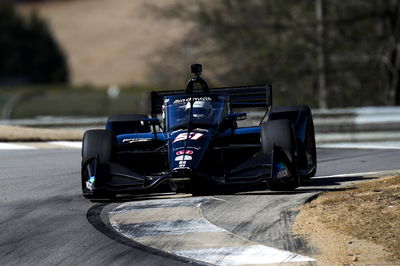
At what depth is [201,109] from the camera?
10.3 meters

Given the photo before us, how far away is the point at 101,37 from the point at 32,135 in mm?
69742

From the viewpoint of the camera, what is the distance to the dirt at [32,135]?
55.0 feet

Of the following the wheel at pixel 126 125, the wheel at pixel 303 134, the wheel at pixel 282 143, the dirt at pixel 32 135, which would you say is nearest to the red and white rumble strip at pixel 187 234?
the wheel at pixel 282 143

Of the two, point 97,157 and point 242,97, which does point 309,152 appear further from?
point 97,157

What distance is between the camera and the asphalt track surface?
6.85 meters

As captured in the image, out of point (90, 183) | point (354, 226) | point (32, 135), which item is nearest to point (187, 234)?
point (354, 226)

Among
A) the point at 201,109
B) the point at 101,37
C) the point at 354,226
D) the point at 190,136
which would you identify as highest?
the point at 101,37

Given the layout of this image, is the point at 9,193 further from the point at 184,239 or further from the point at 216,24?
the point at 216,24

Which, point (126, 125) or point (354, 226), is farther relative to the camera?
point (126, 125)

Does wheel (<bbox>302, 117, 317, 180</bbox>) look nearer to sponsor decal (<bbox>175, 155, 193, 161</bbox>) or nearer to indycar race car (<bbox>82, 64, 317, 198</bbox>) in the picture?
indycar race car (<bbox>82, 64, 317, 198</bbox>)

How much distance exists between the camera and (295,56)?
26328mm

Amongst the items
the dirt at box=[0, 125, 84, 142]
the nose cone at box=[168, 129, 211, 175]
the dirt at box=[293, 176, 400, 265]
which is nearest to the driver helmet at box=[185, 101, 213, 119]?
the nose cone at box=[168, 129, 211, 175]

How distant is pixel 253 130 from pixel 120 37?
75.7 meters

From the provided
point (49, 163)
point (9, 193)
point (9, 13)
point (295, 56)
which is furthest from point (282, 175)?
point (9, 13)
